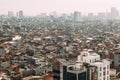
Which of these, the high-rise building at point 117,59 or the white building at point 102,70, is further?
the high-rise building at point 117,59

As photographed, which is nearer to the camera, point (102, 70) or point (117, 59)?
point (102, 70)

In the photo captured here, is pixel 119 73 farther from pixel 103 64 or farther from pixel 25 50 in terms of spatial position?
pixel 25 50

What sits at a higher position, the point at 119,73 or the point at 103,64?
the point at 103,64

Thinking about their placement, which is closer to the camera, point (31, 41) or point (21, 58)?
point (21, 58)

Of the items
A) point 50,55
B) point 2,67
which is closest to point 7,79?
point 2,67

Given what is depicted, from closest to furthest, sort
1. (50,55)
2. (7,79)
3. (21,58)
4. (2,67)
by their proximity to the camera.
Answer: (7,79) < (2,67) < (21,58) < (50,55)

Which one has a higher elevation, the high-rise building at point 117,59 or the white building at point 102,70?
the white building at point 102,70

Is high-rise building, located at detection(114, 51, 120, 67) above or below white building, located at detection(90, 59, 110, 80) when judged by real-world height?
below

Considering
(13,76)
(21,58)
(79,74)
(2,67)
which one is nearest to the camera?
(79,74)

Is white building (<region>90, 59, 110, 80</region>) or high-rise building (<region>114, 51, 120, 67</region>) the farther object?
high-rise building (<region>114, 51, 120, 67</region>)

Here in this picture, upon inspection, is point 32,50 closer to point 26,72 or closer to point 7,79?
point 26,72

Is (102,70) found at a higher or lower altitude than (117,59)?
higher
